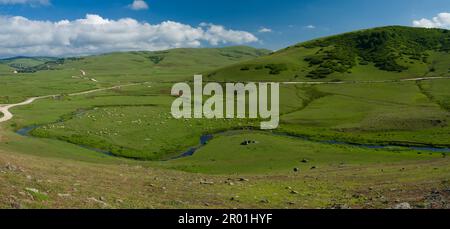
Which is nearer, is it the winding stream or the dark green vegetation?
the dark green vegetation

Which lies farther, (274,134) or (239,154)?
(274,134)

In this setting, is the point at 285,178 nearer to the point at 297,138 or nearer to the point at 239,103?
the point at 297,138

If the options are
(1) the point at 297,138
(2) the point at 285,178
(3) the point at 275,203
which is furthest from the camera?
(1) the point at 297,138

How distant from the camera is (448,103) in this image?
12269cm

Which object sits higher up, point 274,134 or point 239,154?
point 274,134

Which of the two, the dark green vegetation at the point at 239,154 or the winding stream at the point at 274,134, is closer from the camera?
the dark green vegetation at the point at 239,154

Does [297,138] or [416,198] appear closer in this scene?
[416,198]
